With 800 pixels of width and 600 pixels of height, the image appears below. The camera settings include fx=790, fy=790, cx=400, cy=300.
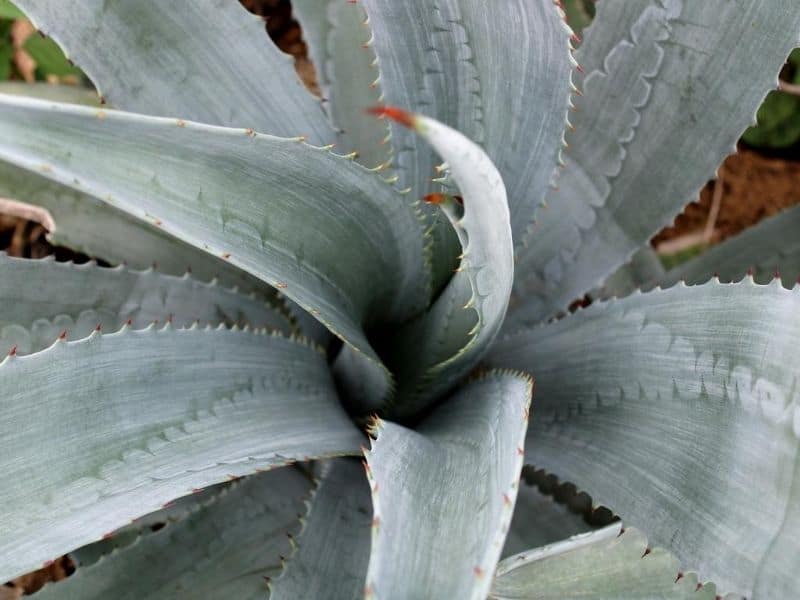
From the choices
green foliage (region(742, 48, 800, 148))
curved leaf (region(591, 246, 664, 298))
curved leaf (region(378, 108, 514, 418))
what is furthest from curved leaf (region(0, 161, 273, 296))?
green foliage (region(742, 48, 800, 148))

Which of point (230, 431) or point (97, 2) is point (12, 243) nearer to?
point (97, 2)

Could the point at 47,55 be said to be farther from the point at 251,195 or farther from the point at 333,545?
the point at 333,545

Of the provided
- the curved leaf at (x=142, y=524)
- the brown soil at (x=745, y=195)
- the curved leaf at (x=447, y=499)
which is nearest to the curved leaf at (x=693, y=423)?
the curved leaf at (x=447, y=499)

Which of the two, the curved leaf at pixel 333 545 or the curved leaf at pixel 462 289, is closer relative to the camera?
the curved leaf at pixel 462 289

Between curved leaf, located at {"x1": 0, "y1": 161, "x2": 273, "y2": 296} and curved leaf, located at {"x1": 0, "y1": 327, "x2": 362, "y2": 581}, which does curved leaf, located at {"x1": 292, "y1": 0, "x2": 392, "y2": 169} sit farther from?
curved leaf, located at {"x1": 0, "y1": 327, "x2": 362, "y2": 581}

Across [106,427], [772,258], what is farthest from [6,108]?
[772,258]

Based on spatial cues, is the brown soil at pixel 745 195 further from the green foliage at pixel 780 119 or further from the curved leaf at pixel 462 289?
the curved leaf at pixel 462 289
